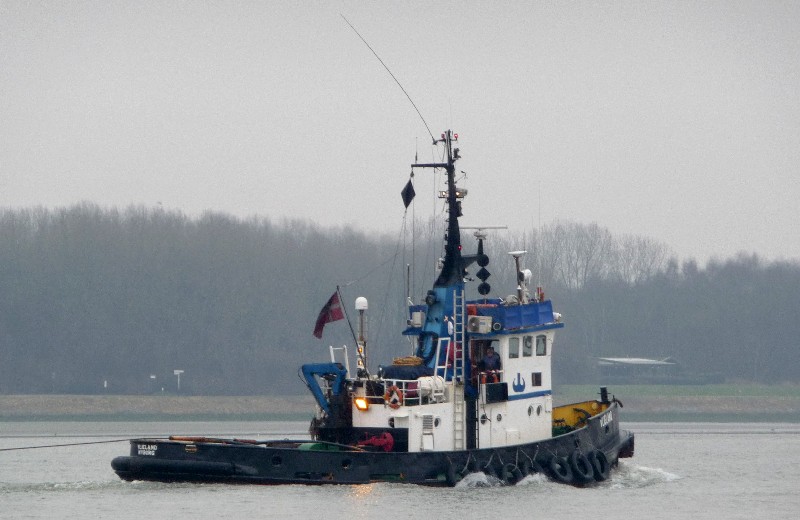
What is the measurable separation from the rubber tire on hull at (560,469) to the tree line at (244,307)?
32.0m

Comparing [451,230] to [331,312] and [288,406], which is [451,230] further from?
[288,406]

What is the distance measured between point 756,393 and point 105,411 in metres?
31.6

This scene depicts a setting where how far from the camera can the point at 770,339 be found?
89625 mm

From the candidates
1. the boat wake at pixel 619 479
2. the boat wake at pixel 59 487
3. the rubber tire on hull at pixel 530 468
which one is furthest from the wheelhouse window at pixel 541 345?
the boat wake at pixel 59 487

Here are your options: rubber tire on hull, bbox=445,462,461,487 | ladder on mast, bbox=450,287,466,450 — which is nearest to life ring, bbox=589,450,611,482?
ladder on mast, bbox=450,287,466,450

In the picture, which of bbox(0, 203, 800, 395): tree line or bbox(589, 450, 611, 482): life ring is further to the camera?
bbox(0, 203, 800, 395): tree line

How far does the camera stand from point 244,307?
81.9 m

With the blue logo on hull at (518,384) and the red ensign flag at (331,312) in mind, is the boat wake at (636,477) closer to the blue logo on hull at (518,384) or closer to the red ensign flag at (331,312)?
the blue logo on hull at (518,384)

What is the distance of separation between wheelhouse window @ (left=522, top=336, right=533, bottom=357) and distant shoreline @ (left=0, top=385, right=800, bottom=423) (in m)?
31.3

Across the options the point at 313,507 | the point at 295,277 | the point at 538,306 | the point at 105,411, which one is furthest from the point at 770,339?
the point at 313,507

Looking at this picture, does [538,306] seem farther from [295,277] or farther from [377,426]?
[295,277]

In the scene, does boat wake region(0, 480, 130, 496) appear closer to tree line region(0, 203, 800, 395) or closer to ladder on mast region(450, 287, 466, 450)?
ladder on mast region(450, 287, 466, 450)

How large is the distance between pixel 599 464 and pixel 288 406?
3432cm

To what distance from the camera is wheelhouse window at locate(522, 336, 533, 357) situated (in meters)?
37.8
